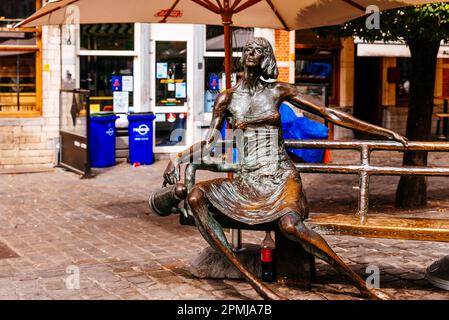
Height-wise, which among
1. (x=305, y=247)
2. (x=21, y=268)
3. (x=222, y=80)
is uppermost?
(x=222, y=80)

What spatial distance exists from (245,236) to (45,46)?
7554 millimetres

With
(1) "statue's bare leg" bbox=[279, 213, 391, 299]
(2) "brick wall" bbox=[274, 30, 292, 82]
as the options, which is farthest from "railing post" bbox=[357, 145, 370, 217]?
(2) "brick wall" bbox=[274, 30, 292, 82]

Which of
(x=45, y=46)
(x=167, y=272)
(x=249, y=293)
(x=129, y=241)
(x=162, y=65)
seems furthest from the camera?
(x=162, y=65)

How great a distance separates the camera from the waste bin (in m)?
14.3

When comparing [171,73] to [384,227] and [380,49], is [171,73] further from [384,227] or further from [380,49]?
[384,227]

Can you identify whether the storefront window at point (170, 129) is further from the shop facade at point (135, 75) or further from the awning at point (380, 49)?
the awning at point (380, 49)

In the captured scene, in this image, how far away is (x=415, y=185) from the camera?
10.5 m

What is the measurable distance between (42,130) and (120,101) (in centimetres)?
167

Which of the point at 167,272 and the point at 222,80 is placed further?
the point at 222,80

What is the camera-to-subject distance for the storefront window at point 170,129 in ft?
52.1

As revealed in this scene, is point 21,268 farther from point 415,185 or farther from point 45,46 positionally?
point 45,46

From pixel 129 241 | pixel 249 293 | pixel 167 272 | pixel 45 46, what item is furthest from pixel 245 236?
pixel 45 46

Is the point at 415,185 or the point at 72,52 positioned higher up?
the point at 72,52

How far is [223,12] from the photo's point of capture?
8.05m
